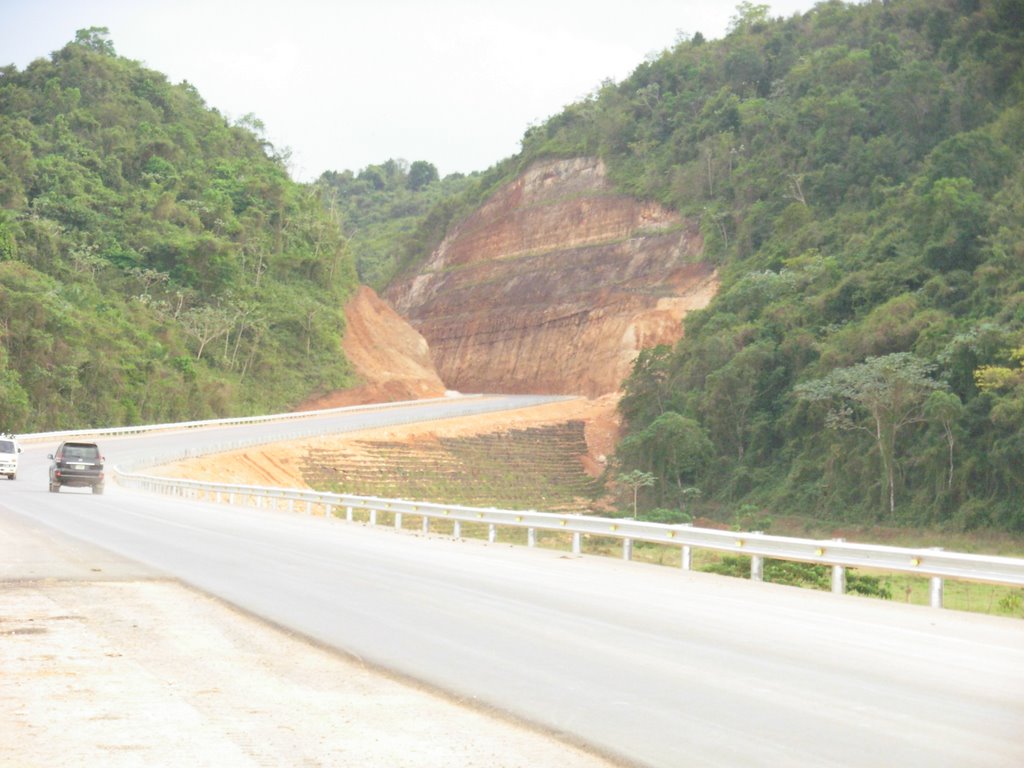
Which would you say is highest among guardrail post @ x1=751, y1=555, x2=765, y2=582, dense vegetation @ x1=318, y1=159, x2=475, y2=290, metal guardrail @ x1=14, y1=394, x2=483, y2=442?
dense vegetation @ x1=318, y1=159, x2=475, y2=290

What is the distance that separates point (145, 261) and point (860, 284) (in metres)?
46.7

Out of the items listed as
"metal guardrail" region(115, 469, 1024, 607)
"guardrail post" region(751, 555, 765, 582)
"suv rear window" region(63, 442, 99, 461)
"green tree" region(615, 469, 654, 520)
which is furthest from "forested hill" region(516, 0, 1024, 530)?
"suv rear window" region(63, 442, 99, 461)

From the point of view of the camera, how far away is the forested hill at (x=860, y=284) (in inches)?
1879

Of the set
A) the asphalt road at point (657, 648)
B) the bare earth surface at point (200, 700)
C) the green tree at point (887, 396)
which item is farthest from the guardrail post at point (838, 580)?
the green tree at point (887, 396)

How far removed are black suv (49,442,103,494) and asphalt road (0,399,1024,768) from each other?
16436 mm

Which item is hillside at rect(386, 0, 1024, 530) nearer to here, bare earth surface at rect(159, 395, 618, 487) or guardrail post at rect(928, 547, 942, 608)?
bare earth surface at rect(159, 395, 618, 487)

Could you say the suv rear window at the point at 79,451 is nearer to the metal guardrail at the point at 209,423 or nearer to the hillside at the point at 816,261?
the metal guardrail at the point at 209,423

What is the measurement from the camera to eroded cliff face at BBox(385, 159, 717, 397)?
9481 centimetres

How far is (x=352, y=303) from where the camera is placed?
313 feet

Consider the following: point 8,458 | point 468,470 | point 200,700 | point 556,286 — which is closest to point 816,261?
point 468,470

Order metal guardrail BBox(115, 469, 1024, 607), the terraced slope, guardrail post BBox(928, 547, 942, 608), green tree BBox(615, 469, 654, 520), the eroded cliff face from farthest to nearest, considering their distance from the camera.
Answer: the eroded cliff face, green tree BBox(615, 469, 654, 520), the terraced slope, guardrail post BBox(928, 547, 942, 608), metal guardrail BBox(115, 469, 1024, 607)

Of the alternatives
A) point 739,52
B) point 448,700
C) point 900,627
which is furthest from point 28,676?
point 739,52

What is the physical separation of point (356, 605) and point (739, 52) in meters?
99.8

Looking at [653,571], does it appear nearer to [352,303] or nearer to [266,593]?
[266,593]
